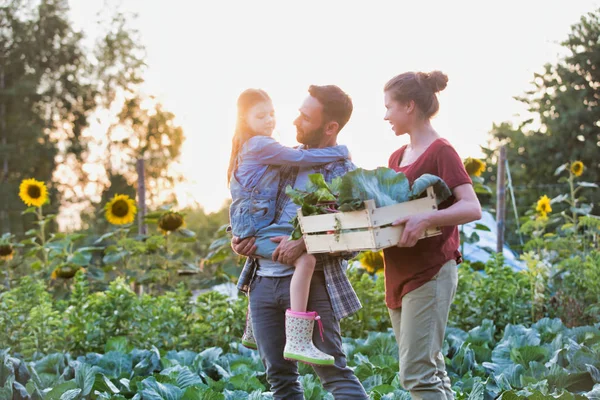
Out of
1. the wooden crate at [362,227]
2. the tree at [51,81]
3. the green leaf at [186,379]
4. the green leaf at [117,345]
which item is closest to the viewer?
the wooden crate at [362,227]

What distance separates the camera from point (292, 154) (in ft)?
7.47

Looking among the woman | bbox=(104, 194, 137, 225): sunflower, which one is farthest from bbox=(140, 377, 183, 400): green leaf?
bbox=(104, 194, 137, 225): sunflower

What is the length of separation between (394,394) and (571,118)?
17.0 metres

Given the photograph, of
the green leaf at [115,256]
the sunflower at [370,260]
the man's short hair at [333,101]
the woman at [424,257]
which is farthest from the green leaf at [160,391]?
the green leaf at [115,256]

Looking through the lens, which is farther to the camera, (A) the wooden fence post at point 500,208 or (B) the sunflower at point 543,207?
(A) the wooden fence post at point 500,208

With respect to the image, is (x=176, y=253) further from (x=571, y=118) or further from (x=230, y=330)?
(x=571, y=118)

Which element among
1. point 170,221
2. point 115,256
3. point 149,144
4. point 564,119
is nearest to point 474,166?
point 170,221

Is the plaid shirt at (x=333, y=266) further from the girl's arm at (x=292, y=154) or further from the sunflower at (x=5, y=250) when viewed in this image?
the sunflower at (x=5, y=250)

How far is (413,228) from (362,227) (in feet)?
0.47

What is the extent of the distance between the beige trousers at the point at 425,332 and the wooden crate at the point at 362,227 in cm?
19

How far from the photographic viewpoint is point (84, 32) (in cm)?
2206

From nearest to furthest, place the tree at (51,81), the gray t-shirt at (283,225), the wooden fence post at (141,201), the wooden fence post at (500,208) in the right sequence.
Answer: the gray t-shirt at (283,225) < the wooden fence post at (141,201) < the wooden fence post at (500,208) < the tree at (51,81)

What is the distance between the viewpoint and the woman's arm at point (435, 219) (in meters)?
1.97

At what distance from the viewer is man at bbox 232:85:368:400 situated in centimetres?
223
